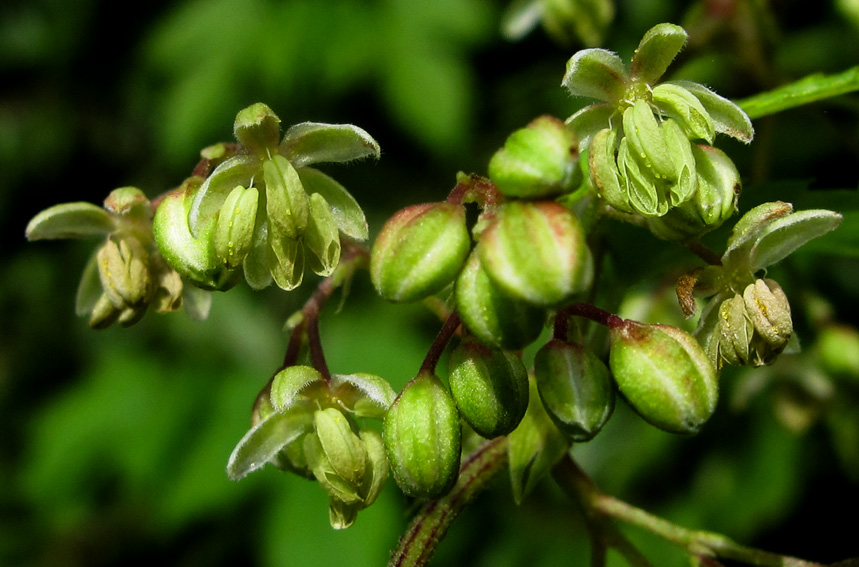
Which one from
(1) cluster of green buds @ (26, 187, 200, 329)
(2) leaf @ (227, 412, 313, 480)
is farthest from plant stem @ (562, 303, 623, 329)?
(1) cluster of green buds @ (26, 187, 200, 329)

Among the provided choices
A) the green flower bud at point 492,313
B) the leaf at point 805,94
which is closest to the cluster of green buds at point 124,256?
the green flower bud at point 492,313

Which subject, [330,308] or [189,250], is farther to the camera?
[330,308]

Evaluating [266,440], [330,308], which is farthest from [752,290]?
[330,308]

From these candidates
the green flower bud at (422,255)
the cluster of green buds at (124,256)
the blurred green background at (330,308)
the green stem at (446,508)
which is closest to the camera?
the green flower bud at (422,255)

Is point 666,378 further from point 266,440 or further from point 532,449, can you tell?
point 266,440

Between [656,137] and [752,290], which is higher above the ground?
[656,137]

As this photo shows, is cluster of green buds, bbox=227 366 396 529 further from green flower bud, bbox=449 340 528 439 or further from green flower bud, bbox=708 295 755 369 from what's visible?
green flower bud, bbox=708 295 755 369

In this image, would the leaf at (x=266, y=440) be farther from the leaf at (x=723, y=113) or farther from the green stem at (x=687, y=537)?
the leaf at (x=723, y=113)
